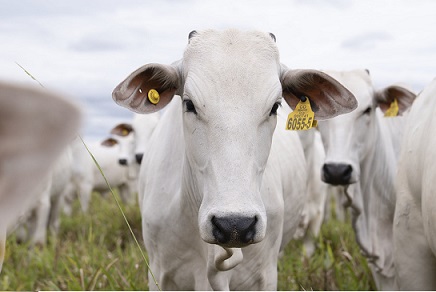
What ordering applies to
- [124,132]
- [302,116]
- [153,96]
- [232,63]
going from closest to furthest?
[232,63]
[153,96]
[302,116]
[124,132]

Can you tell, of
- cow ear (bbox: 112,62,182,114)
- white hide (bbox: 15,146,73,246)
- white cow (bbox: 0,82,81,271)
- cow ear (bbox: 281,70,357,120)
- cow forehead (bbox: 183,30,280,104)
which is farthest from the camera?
white hide (bbox: 15,146,73,246)

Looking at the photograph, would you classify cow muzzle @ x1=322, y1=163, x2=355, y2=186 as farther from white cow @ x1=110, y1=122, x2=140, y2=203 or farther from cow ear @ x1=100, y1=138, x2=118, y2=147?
cow ear @ x1=100, y1=138, x2=118, y2=147

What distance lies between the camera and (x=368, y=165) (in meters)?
4.82

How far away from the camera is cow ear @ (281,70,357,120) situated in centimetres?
280

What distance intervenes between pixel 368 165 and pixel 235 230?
2.78 meters

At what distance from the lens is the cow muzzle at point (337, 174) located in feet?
14.3

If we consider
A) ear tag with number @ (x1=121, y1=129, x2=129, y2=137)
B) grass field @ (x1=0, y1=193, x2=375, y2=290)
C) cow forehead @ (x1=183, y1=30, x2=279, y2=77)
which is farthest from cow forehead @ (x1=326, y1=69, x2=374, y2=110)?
ear tag with number @ (x1=121, y1=129, x2=129, y2=137)

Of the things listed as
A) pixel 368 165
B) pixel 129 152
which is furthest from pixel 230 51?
pixel 129 152

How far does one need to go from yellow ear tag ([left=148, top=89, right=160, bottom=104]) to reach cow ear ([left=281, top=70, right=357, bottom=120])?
519mm

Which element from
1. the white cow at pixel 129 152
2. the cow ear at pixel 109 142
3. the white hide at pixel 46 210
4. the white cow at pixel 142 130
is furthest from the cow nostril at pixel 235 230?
A: the cow ear at pixel 109 142

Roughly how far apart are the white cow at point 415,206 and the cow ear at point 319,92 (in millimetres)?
537

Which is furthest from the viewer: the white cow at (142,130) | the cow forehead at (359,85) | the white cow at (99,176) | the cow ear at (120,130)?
the white cow at (99,176)

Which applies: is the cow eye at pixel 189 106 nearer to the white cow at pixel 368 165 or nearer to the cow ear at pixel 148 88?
the cow ear at pixel 148 88

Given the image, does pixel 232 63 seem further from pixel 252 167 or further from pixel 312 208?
pixel 312 208
